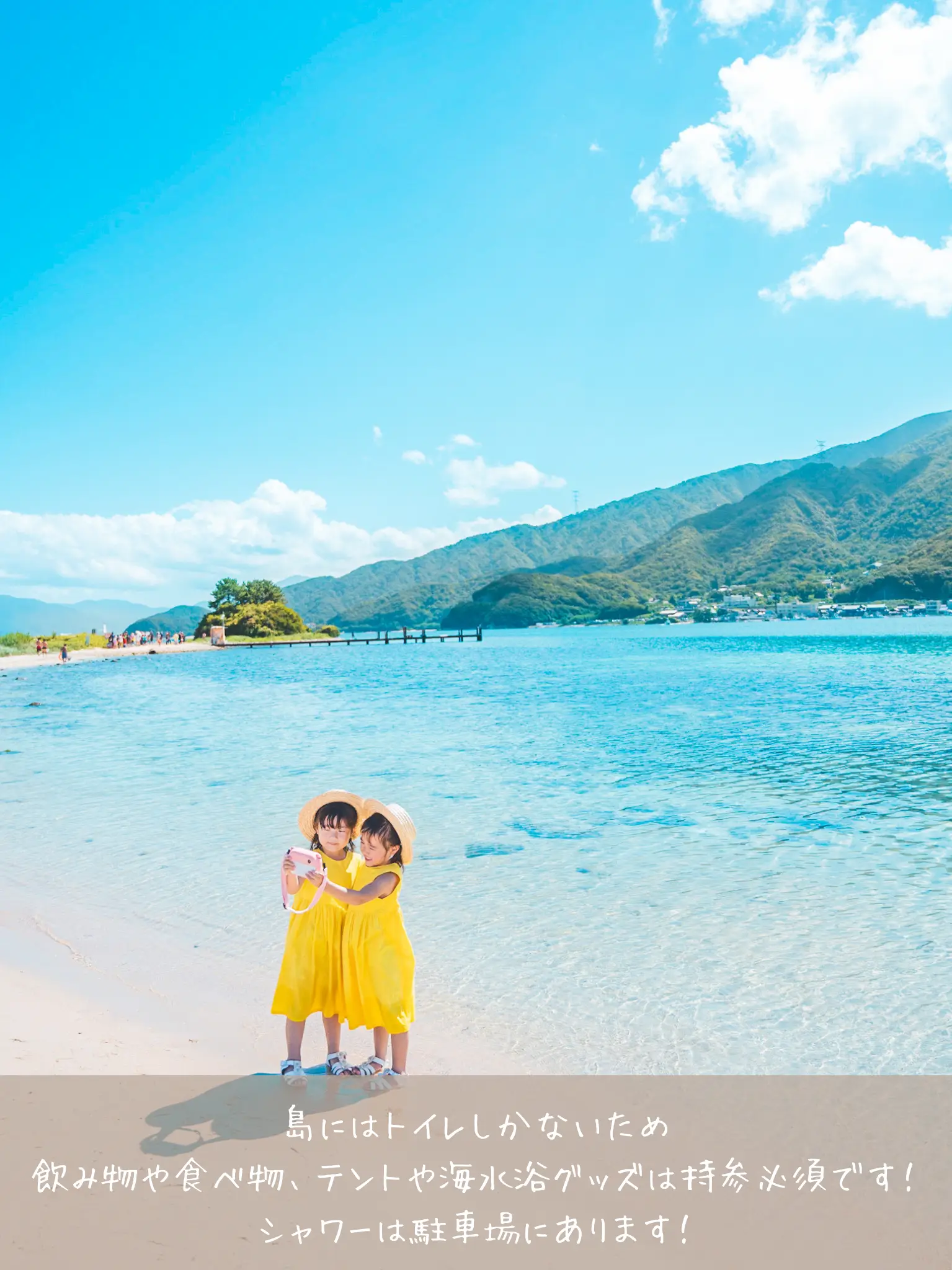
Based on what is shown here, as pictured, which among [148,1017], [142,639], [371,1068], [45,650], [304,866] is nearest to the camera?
[304,866]

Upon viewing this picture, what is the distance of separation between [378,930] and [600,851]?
8.45m

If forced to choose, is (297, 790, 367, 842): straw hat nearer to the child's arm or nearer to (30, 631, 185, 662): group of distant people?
the child's arm

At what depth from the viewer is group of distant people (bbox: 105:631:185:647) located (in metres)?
105

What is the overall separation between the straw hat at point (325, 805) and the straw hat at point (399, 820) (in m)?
0.03

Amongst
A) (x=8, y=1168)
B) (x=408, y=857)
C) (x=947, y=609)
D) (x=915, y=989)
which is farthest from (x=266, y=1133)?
(x=947, y=609)

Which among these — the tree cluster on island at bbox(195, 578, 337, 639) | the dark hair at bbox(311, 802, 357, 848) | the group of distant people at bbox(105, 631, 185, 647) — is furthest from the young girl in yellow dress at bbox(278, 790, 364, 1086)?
the tree cluster on island at bbox(195, 578, 337, 639)

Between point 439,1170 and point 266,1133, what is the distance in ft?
3.12

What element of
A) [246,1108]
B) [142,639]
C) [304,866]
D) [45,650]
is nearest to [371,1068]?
[246,1108]

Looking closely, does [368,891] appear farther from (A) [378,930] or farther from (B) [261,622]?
(B) [261,622]

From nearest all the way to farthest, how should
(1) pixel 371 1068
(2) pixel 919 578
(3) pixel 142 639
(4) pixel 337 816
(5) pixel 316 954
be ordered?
1. (4) pixel 337 816
2. (5) pixel 316 954
3. (1) pixel 371 1068
4. (3) pixel 142 639
5. (2) pixel 919 578

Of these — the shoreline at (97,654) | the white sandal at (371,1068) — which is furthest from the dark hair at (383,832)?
the shoreline at (97,654)

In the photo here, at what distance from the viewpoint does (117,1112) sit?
461 centimetres

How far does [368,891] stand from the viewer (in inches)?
169

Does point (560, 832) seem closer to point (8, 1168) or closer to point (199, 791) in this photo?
point (199, 791)
